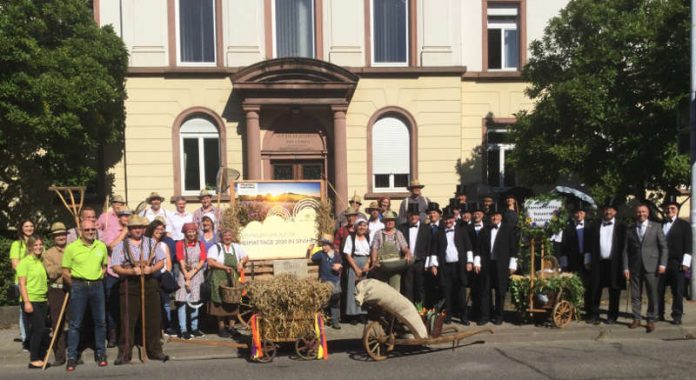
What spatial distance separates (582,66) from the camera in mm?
14617

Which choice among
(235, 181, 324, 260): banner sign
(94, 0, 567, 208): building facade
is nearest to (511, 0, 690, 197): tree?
(94, 0, 567, 208): building facade

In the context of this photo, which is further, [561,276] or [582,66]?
[582,66]

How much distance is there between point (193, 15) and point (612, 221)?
42.0ft

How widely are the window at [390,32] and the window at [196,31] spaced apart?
15.1 ft

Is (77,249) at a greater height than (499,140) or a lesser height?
lesser

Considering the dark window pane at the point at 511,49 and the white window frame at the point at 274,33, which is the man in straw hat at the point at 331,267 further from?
the dark window pane at the point at 511,49

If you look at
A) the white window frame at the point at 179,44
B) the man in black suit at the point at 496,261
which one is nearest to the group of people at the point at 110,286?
the man in black suit at the point at 496,261

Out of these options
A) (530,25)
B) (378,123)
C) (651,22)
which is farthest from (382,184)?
(651,22)

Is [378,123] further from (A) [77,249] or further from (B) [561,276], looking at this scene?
(A) [77,249]

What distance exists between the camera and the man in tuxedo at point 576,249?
10.7 m

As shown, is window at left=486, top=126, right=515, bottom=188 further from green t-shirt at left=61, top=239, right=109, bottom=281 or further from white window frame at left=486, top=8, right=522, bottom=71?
green t-shirt at left=61, top=239, right=109, bottom=281

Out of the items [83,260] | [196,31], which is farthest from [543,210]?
[196,31]

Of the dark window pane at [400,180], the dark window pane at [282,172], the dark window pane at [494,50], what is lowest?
the dark window pane at [400,180]

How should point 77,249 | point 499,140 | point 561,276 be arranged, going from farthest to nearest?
point 499,140 < point 561,276 < point 77,249
